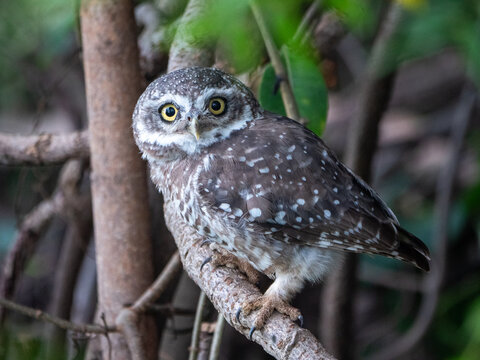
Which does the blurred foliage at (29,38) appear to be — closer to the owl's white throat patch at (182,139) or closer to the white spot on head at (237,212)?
the owl's white throat patch at (182,139)

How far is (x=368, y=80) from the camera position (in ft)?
12.4

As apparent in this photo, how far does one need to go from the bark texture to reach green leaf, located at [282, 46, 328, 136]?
0.67m

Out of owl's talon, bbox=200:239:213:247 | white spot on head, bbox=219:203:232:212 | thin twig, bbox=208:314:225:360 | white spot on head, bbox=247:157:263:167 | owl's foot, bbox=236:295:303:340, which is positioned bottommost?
thin twig, bbox=208:314:225:360

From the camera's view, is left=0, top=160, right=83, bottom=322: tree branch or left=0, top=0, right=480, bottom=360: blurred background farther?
left=0, top=160, right=83, bottom=322: tree branch

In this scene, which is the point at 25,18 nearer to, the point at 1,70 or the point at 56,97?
the point at 56,97

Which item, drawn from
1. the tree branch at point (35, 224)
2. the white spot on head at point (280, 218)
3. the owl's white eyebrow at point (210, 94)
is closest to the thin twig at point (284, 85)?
the owl's white eyebrow at point (210, 94)

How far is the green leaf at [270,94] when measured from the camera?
2730 millimetres

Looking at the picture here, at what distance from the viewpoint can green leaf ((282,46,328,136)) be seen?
2.74 m

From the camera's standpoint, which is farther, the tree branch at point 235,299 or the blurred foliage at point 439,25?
the blurred foliage at point 439,25

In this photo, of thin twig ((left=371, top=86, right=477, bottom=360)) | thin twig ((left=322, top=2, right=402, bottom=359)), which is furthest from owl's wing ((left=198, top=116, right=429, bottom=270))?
thin twig ((left=371, top=86, right=477, bottom=360))

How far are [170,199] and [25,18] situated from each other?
6.90 feet

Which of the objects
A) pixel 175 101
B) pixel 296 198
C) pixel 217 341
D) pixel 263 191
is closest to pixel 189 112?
pixel 175 101

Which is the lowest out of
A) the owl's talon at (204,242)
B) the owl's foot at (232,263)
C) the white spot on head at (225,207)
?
the owl's foot at (232,263)

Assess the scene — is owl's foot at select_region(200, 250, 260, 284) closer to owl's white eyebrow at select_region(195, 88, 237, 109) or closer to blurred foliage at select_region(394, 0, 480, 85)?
owl's white eyebrow at select_region(195, 88, 237, 109)
